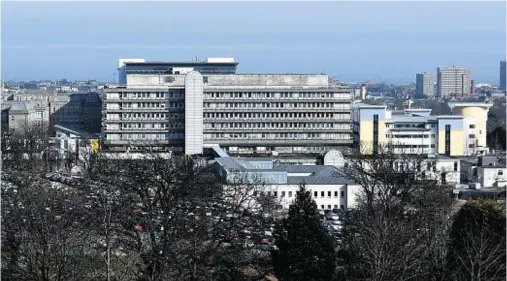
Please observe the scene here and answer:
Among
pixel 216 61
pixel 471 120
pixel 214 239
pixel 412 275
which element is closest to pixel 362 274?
pixel 412 275

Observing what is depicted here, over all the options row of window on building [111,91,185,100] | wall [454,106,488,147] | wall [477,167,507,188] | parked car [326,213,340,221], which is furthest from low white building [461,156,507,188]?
row of window on building [111,91,185,100]

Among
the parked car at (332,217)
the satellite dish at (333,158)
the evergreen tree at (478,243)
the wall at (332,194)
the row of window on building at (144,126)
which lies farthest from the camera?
the row of window on building at (144,126)

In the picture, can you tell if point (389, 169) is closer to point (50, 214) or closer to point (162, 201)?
point (162, 201)

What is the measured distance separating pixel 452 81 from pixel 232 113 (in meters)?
65.8

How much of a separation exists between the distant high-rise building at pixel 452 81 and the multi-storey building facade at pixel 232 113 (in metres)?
63.2

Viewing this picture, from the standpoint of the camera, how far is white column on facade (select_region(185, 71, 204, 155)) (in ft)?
113

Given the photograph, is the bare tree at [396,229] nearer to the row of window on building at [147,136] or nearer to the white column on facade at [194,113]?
the white column on facade at [194,113]

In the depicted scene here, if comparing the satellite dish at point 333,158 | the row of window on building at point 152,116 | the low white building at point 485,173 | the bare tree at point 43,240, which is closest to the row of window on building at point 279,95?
the row of window on building at point 152,116

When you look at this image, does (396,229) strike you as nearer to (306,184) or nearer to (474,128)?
(306,184)

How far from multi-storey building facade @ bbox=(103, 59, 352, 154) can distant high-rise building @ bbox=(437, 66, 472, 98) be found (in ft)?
207

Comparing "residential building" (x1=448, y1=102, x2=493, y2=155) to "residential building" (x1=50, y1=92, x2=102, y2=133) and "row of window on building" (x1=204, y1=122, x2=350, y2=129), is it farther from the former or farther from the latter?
"residential building" (x1=50, y1=92, x2=102, y2=133)

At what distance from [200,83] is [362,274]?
20.4 metres

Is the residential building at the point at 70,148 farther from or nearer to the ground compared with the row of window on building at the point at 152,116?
nearer to the ground

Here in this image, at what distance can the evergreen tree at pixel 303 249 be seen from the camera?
14680 mm
